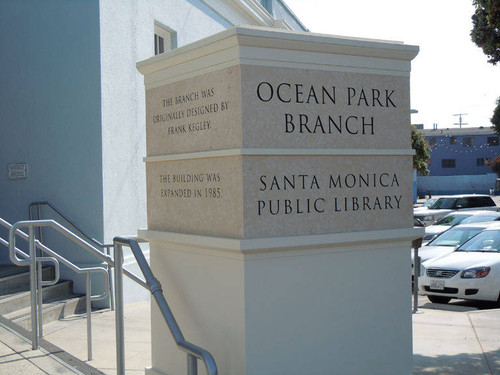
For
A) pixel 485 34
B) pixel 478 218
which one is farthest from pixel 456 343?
pixel 478 218

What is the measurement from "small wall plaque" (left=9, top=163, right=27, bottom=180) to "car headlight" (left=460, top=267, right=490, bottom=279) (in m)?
7.51

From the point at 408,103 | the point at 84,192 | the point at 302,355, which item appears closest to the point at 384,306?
the point at 302,355

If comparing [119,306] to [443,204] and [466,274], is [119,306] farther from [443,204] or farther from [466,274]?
[443,204]

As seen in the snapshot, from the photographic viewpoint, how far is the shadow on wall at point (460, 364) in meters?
5.93

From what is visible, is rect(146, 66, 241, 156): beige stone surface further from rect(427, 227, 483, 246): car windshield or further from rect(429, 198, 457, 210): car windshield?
rect(429, 198, 457, 210): car windshield

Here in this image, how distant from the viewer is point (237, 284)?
369 centimetres

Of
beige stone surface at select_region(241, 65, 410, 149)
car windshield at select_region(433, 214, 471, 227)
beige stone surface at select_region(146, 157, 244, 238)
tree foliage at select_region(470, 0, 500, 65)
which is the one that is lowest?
car windshield at select_region(433, 214, 471, 227)

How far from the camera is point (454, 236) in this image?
551 inches

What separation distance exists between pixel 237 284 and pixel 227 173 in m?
0.66

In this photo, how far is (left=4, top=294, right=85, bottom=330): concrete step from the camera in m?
7.82

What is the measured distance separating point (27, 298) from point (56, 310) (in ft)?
1.41

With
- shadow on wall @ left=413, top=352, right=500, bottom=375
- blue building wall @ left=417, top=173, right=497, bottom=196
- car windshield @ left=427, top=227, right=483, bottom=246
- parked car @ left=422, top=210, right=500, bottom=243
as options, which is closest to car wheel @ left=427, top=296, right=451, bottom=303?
car windshield @ left=427, top=227, right=483, bottom=246

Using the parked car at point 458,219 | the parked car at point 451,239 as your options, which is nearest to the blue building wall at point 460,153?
the parked car at point 458,219

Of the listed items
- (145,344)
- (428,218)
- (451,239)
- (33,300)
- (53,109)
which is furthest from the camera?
(428,218)
